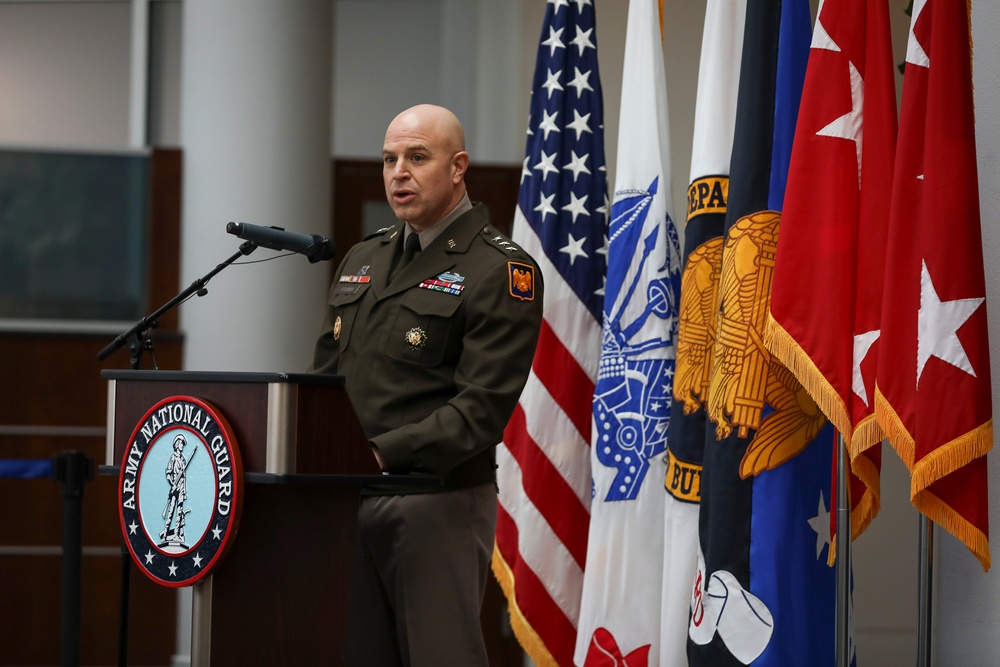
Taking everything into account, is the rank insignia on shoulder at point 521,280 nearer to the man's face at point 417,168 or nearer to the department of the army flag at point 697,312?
the man's face at point 417,168

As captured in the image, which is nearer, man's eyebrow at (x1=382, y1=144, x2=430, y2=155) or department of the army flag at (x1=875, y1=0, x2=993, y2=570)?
department of the army flag at (x1=875, y1=0, x2=993, y2=570)

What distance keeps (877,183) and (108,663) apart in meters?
3.90

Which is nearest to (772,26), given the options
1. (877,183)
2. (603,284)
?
(877,183)

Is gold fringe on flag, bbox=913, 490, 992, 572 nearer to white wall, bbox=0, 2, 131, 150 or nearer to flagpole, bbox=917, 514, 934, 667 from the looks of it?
flagpole, bbox=917, 514, 934, 667

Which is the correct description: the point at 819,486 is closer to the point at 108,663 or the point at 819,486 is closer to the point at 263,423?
the point at 263,423

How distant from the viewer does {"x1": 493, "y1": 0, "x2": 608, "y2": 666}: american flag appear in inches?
131

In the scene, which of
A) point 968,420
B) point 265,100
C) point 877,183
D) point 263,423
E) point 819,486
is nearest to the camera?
point 263,423

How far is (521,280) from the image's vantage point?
2.27m

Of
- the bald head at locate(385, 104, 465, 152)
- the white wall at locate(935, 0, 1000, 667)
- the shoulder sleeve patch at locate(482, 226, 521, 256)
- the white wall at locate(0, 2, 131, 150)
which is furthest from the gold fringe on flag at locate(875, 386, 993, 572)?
the white wall at locate(0, 2, 131, 150)

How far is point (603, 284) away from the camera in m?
3.44

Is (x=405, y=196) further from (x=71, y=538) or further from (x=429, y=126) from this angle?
(x=71, y=538)

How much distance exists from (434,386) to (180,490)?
576 millimetres

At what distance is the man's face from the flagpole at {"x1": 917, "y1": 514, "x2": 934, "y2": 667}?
1.15 metres

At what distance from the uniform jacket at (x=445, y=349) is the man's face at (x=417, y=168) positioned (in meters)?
0.07
